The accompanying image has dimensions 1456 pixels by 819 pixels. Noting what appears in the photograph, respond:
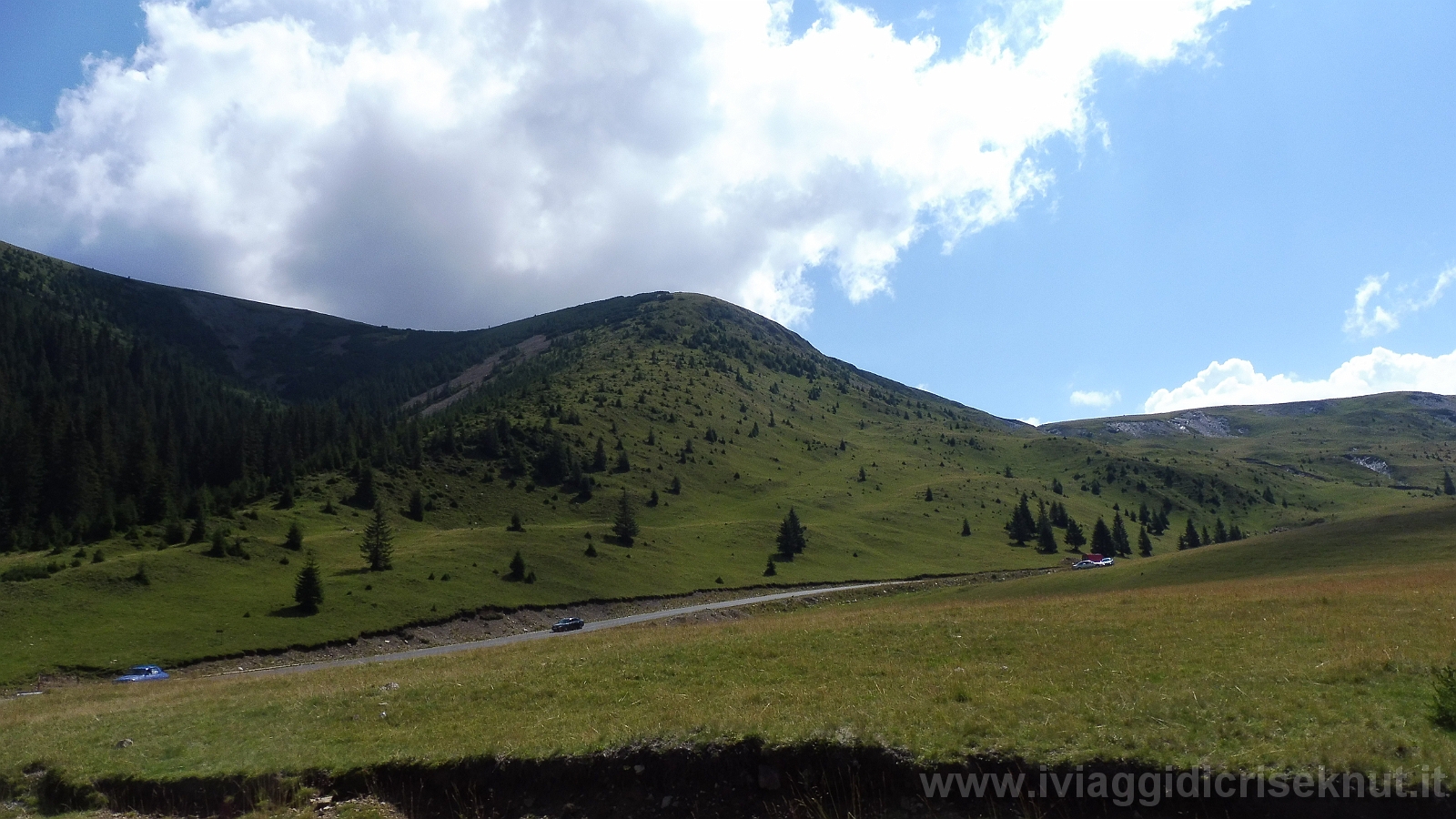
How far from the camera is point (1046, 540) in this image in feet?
552

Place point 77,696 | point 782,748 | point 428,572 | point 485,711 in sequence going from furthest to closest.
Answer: point 428,572 < point 77,696 < point 485,711 < point 782,748

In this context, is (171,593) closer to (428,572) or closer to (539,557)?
(428,572)

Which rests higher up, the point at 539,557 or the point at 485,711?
the point at 485,711

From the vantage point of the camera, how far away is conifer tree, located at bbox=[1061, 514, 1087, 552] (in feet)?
579

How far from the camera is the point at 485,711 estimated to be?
18.5 m

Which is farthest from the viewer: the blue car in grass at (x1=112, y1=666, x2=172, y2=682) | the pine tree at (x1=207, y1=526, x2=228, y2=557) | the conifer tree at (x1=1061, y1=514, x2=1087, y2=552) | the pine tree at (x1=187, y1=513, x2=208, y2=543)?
the conifer tree at (x1=1061, y1=514, x2=1087, y2=552)

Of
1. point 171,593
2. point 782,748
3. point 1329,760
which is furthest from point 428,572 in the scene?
point 1329,760

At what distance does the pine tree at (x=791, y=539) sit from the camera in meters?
145

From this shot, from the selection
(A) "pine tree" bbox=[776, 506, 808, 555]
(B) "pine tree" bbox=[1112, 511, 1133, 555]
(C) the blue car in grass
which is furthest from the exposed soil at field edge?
(B) "pine tree" bbox=[1112, 511, 1133, 555]

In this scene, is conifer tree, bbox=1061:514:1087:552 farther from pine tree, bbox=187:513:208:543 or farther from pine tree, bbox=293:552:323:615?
pine tree, bbox=187:513:208:543

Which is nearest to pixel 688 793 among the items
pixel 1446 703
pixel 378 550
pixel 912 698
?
pixel 912 698

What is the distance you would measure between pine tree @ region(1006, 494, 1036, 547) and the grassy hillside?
15517 centimetres

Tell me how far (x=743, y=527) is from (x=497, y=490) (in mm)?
53431

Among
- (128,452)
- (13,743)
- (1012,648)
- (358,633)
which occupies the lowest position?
(358,633)
